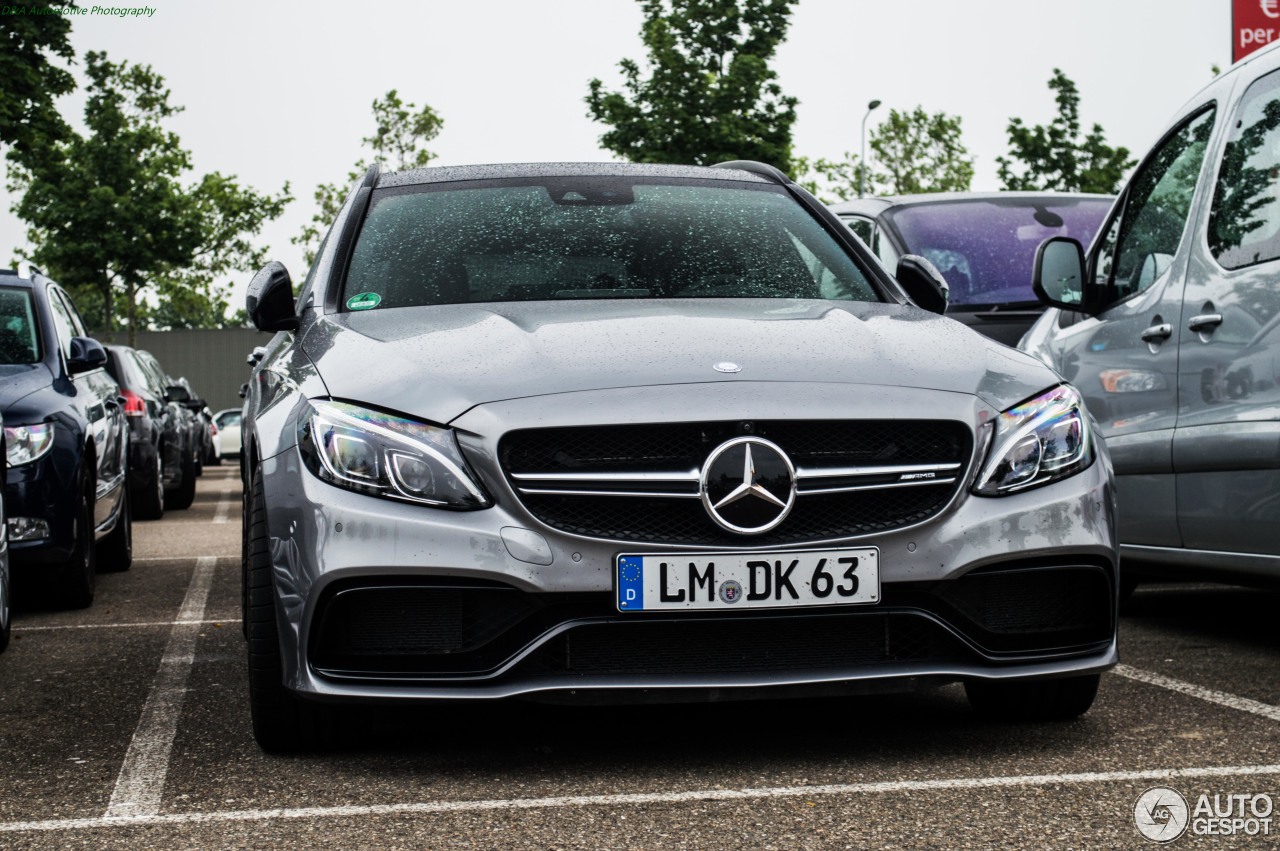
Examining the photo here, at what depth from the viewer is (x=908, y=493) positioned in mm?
3805

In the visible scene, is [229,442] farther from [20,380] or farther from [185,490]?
[20,380]

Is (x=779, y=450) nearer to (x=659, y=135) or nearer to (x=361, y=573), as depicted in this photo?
(x=361, y=573)

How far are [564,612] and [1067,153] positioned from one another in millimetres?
33237

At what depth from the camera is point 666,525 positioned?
371 cm

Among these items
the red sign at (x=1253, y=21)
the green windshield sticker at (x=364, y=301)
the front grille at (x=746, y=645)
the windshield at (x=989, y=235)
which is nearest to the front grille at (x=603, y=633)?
the front grille at (x=746, y=645)

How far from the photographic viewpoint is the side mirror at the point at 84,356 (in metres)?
7.94

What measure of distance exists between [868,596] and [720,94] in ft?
77.2

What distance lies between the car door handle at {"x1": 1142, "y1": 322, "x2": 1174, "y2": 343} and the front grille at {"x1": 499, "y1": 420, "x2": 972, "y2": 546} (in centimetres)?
211

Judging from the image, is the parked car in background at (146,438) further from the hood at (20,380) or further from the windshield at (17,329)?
the hood at (20,380)

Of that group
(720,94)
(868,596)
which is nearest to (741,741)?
(868,596)

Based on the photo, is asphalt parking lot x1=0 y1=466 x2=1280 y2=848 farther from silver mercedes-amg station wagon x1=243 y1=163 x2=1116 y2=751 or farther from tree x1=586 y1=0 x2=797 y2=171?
tree x1=586 y1=0 x2=797 y2=171

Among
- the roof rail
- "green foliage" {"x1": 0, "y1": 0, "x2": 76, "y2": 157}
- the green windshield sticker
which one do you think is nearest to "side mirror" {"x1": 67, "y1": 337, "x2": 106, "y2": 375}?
the roof rail

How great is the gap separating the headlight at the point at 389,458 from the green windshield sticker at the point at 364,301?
36.0 inches

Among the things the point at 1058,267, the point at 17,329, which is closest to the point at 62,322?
the point at 17,329
